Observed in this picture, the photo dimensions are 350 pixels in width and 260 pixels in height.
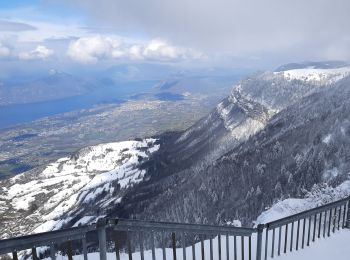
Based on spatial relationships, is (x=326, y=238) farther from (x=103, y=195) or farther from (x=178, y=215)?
(x=103, y=195)

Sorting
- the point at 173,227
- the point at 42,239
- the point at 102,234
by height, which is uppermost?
the point at 42,239

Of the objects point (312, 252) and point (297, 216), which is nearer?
point (297, 216)

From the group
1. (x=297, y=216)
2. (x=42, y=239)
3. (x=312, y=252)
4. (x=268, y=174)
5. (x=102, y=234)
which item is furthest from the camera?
(x=268, y=174)

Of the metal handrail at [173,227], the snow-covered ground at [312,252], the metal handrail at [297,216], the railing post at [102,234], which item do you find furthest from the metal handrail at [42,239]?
the snow-covered ground at [312,252]

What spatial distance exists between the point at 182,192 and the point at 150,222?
446ft

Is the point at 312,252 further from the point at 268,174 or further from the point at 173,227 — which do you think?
the point at 268,174

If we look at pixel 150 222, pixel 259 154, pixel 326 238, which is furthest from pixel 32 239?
pixel 259 154

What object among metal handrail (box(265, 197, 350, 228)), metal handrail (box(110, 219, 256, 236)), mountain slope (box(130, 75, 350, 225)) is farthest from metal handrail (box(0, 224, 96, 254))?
mountain slope (box(130, 75, 350, 225))

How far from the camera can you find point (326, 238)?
15320mm

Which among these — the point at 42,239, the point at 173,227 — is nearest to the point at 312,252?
the point at 173,227

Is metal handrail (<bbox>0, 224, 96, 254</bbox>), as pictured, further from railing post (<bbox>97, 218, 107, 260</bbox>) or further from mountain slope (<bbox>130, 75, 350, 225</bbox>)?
mountain slope (<bbox>130, 75, 350, 225</bbox>)

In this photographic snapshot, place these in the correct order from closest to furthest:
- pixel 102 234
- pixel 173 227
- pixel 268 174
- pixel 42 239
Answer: pixel 42 239
pixel 102 234
pixel 173 227
pixel 268 174

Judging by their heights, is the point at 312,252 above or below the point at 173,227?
below

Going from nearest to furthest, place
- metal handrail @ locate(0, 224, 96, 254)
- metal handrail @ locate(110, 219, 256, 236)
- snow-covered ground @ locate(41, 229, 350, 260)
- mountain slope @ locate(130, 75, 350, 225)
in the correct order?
metal handrail @ locate(0, 224, 96, 254) → metal handrail @ locate(110, 219, 256, 236) → snow-covered ground @ locate(41, 229, 350, 260) → mountain slope @ locate(130, 75, 350, 225)
